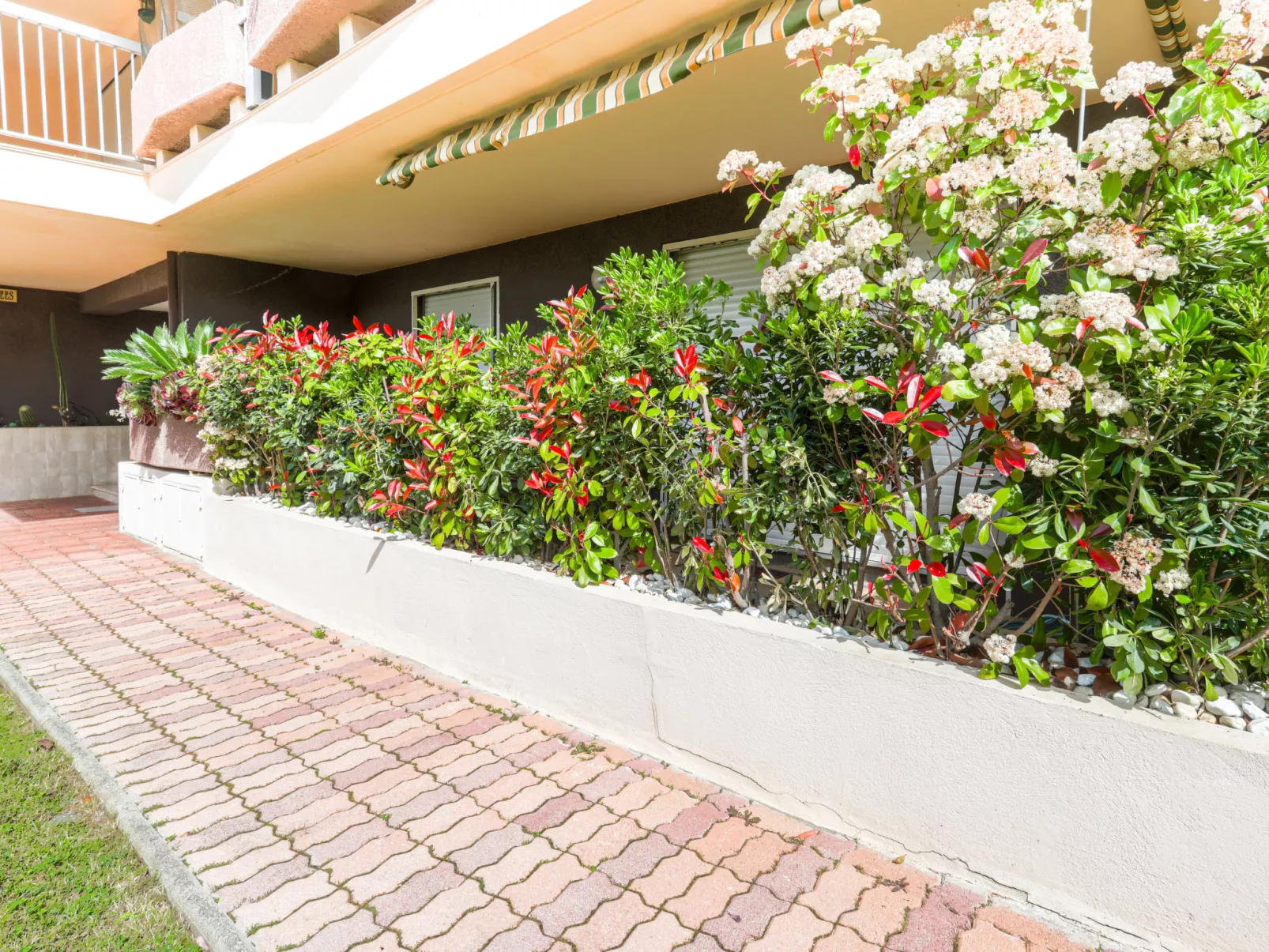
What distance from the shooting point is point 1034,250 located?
224 centimetres

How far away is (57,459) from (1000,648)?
13519 millimetres

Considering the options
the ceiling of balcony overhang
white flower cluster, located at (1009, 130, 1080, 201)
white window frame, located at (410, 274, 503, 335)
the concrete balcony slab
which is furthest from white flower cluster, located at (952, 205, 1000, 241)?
the concrete balcony slab

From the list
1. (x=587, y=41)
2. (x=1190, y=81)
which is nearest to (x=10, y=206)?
(x=587, y=41)

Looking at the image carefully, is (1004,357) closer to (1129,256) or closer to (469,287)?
(1129,256)

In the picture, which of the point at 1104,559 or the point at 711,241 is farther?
the point at 711,241

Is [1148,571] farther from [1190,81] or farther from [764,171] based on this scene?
[764,171]

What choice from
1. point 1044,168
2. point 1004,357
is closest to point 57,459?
point 1004,357

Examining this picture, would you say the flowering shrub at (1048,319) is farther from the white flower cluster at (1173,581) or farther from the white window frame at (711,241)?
the white window frame at (711,241)

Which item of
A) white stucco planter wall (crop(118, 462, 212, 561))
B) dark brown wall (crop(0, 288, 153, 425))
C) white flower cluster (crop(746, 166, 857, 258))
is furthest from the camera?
dark brown wall (crop(0, 288, 153, 425))

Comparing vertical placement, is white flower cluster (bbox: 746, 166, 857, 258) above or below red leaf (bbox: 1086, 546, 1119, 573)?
above

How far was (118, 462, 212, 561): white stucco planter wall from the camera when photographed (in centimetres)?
711

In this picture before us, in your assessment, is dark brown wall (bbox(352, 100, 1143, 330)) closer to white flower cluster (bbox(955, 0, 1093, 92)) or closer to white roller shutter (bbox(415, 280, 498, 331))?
white roller shutter (bbox(415, 280, 498, 331))

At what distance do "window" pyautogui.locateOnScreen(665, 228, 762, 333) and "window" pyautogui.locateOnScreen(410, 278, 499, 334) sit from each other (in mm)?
2528

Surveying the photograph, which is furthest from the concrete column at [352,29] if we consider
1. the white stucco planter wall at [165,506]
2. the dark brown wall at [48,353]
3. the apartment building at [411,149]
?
the dark brown wall at [48,353]
